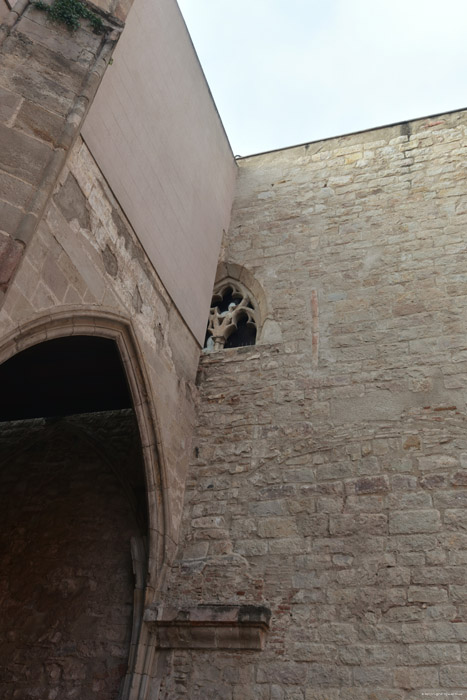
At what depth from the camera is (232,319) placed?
6062mm

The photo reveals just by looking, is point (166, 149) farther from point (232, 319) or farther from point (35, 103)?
point (35, 103)

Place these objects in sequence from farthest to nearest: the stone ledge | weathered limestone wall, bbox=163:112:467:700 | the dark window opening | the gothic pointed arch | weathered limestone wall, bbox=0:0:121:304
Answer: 1. the dark window opening
2. the gothic pointed arch
3. the stone ledge
4. weathered limestone wall, bbox=163:112:467:700
5. weathered limestone wall, bbox=0:0:121:304

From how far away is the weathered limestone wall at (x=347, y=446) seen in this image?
3.86m

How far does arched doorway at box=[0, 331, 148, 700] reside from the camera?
14.8 feet


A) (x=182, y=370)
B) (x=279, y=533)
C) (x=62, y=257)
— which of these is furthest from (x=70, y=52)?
(x=279, y=533)

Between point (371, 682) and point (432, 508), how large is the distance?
113 centimetres

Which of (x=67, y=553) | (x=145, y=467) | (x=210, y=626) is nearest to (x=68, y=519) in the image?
(x=67, y=553)

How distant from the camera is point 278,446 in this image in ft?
15.9

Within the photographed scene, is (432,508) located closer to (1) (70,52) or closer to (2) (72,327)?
(2) (72,327)

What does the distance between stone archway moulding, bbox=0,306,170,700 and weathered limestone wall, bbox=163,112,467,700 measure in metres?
0.18

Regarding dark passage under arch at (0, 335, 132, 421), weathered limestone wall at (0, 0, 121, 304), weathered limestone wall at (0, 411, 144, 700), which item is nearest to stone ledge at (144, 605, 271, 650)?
weathered limestone wall at (0, 411, 144, 700)

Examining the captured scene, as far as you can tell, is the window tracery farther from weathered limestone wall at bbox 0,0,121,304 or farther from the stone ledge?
Result: weathered limestone wall at bbox 0,0,121,304

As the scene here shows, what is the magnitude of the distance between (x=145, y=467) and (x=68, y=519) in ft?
3.70

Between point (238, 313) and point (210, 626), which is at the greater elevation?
→ point (238, 313)
